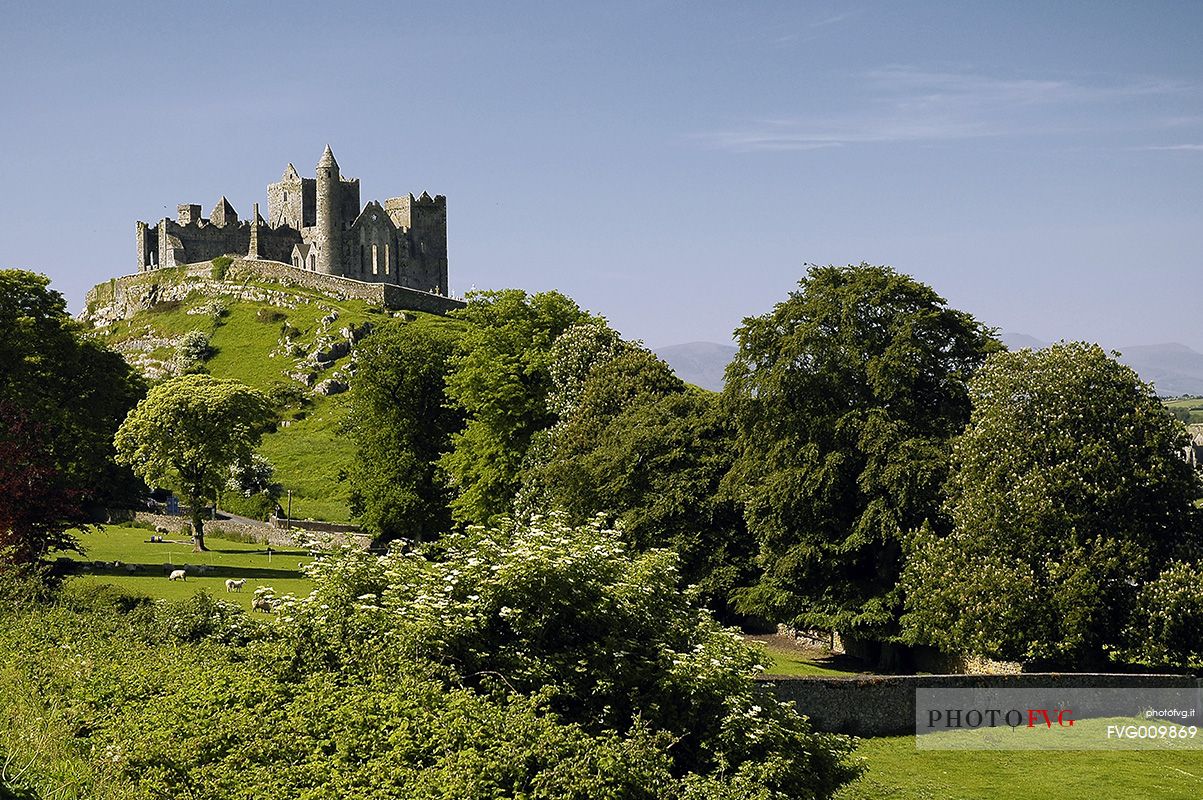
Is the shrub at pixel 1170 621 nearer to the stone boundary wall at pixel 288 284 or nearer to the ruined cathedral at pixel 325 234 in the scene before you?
the stone boundary wall at pixel 288 284

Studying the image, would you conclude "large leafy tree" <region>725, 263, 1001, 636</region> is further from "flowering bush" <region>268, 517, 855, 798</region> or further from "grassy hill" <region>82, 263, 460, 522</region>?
"grassy hill" <region>82, 263, 460, 522</region>

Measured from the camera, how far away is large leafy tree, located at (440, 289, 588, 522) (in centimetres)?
5919

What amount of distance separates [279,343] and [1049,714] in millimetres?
93601

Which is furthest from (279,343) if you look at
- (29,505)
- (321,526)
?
(29,505)

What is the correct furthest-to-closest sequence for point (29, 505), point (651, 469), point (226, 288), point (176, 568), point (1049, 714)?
point (226, 288) → point (176, 568) → point (651, 469) → point (29, 505) → point (1049, 714)

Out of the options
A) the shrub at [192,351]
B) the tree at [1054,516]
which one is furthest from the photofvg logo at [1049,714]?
the shrub at [192,351]

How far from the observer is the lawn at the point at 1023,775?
24.8 meters

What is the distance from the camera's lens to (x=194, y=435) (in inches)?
2311

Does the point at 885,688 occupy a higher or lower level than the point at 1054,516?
lower

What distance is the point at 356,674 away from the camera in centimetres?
1920

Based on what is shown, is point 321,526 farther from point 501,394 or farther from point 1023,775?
point 1023,775

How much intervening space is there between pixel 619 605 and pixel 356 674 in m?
4.61

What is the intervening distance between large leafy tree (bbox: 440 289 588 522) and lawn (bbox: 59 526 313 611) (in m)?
9.10

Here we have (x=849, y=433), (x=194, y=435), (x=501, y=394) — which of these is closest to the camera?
(x=849, y=433)
